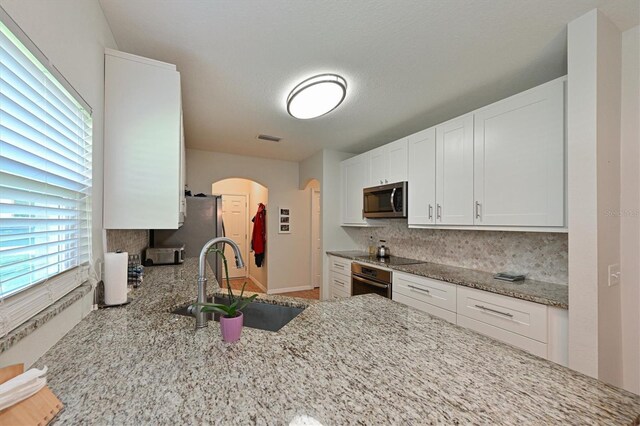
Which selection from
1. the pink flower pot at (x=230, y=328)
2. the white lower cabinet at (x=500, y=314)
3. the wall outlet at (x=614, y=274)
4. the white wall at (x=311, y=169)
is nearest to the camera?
the pink flower pot at (x=230, y=328)

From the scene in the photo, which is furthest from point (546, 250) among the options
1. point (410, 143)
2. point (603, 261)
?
point (410, 143)

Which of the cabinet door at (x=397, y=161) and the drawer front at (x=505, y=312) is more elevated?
the cabinet door at (x=397, y=161)

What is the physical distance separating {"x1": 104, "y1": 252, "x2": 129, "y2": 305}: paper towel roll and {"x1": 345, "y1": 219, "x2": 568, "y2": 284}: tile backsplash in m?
2.83

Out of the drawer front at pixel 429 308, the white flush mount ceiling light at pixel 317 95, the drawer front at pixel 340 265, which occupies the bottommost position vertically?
the drawer front at pixel 429 308

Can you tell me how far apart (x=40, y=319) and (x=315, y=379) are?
835 millimetres

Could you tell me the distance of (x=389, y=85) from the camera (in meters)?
2.16

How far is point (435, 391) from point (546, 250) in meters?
2.05

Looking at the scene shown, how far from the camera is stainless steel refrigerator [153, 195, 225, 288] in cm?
319

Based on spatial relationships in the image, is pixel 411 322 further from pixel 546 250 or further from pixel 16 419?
pixel 546 250

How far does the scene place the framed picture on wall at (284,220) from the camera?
191 inches

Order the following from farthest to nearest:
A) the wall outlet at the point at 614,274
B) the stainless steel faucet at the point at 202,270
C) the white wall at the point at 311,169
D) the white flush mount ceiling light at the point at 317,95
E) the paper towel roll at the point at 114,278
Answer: the white wall at the point at 311,169 → the white flush mount ceiling light at the point at 317,95 → the wall outlet at the point at 614,274 → the paper towel roll at the point at 114,278 → the stainless steel faucet at the point at 202,270

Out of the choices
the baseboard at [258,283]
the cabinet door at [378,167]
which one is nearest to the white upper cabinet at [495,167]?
the cabinet door at [378,167]

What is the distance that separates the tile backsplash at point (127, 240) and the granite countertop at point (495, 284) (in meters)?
2.39

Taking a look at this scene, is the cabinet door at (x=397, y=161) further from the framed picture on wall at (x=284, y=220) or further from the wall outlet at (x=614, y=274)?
the framed picture on wall at (x=284, y=220)
